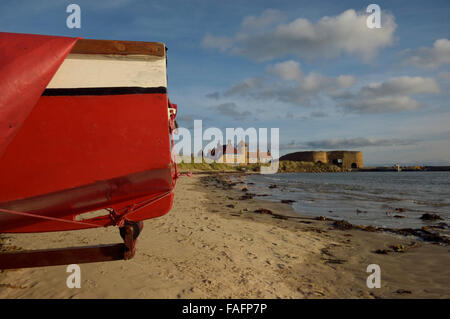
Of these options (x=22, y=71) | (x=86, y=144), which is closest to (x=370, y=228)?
(x=86, y=144)

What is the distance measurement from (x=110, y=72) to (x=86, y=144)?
0.92 metres

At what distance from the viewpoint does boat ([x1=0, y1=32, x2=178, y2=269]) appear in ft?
10.3

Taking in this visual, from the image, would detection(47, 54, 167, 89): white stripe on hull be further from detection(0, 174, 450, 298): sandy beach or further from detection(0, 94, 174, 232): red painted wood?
detection(0, 174, 450, 298): sandy beach

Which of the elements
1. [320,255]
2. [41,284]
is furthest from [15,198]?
[320,255]

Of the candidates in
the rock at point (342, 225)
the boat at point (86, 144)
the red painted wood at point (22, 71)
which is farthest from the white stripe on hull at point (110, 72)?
the rock at point (342, 225)

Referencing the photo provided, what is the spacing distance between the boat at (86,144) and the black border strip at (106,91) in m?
0.01

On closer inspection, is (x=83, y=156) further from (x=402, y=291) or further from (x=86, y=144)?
(x=402, y=291)

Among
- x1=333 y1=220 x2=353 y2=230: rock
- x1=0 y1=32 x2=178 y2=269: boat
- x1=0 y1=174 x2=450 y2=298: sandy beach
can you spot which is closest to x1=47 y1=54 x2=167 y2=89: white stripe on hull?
x1=0 y1=32 x2=178 y2=269: boat

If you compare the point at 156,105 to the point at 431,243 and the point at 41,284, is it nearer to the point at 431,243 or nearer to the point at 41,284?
the point at 41,284

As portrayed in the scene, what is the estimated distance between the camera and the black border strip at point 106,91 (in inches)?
123

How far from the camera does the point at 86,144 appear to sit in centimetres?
320

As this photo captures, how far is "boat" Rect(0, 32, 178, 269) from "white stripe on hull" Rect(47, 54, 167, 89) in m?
0.01

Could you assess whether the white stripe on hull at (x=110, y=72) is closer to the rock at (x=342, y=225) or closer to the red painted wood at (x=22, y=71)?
the red painted wood at (x=22, y=71)
